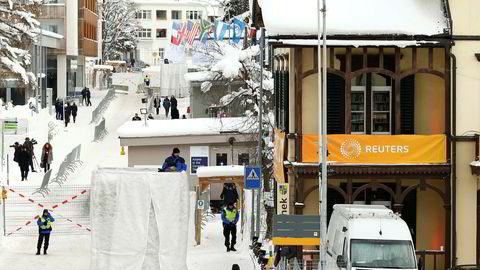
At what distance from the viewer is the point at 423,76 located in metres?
33.1

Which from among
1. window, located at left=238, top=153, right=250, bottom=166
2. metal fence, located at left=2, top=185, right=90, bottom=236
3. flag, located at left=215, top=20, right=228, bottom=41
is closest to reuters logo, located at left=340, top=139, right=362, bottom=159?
metal fence, located at left=2, top=185, right=90, bottom=236

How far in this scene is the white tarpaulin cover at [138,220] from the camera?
27.1m

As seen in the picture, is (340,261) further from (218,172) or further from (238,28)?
(238,28)

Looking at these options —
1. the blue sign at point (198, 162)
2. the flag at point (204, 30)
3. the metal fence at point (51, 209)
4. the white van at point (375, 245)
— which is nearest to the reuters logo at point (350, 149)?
the white van at point (375, 245)

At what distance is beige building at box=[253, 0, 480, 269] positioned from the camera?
31500 mm

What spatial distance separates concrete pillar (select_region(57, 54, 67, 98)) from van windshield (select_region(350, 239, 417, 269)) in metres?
80.0

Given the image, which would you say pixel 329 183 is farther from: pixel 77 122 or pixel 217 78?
pixel 77 122

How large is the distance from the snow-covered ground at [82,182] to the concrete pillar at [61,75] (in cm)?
503

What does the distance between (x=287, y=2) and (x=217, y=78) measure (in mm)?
22583

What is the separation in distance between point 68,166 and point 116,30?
371ft

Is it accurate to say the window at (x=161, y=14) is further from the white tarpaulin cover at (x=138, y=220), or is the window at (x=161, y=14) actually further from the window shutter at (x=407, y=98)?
the white tarpaulin cover at (x=138, y=220)

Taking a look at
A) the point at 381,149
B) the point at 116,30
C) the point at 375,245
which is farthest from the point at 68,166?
the point at 116,30

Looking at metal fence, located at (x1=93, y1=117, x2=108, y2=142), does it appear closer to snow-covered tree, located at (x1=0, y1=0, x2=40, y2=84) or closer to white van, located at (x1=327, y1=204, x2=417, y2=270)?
snow-covered tree, located at (x1=0, y1=0, x2=40, y2=84)

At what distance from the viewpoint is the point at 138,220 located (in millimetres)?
27266
